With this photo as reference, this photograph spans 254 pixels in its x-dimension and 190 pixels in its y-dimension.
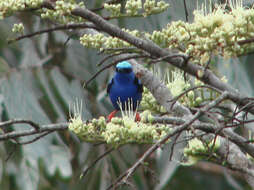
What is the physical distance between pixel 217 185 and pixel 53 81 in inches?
327

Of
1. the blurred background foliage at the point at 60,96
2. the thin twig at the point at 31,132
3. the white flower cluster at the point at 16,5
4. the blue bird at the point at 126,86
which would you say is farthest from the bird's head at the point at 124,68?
the white flower cluster at the point at 16,5

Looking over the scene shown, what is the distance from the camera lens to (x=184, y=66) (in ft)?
9.14

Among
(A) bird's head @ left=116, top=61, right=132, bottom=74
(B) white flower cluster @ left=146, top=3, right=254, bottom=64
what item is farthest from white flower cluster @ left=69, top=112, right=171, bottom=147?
(A) bird's head @ left=116, top=61, right=132, bottom=74

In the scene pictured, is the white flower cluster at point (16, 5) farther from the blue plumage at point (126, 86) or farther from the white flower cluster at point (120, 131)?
the blue plumage at point (126, 86)

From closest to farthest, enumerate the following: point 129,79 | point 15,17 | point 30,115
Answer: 1. point 129,79
2. point 30,115
3. point 15,17

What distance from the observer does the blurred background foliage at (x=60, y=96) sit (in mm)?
5996

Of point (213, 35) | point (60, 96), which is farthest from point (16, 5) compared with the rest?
point (60, 96)

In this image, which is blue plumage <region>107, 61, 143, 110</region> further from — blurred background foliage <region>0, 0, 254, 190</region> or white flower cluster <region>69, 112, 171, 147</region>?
white flower cluster <region>69, 112, 171, 147</region>

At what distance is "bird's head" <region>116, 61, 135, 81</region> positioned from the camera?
16.9 feet

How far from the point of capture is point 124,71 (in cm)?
516


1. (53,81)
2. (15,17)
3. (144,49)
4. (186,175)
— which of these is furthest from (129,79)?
(186,175)

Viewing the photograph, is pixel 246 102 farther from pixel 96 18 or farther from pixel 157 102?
pixel 157 102

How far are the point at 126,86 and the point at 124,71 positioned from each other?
0.15 metres

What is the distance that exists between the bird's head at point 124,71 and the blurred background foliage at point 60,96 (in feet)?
1.08
